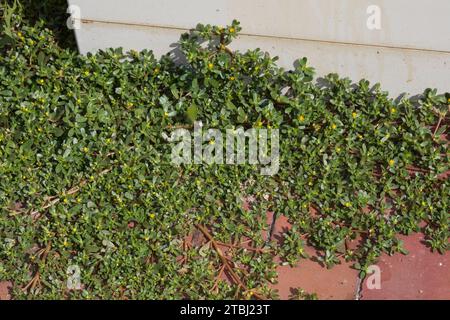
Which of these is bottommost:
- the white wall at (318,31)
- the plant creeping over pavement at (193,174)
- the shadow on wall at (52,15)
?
the plant creeping over pavement at (193,174)

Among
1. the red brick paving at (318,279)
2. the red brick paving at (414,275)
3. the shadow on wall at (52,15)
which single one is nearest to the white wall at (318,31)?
the shadow on wall at (52,15)

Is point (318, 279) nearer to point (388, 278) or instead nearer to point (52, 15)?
point (388, 278)

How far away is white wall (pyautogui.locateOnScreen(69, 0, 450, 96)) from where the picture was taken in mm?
→ 3471

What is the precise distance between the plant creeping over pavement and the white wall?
0.07m

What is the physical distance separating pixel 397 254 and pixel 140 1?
181 centimetres

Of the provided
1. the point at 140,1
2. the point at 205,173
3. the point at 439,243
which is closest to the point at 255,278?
the point at 205,173

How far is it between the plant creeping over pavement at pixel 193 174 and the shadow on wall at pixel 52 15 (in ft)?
0.91

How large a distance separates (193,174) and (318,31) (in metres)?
0.97

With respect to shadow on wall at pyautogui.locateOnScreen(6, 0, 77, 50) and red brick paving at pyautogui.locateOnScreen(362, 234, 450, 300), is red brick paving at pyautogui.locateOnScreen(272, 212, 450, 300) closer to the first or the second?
red brick paving at pyautogui.locateOnScreen(362, 234, 450, 300)

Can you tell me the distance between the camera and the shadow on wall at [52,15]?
417cm

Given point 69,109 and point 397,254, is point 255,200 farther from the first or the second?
point 69,109

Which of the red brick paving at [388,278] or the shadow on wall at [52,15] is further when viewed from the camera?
the shadow on wall at [52,15]

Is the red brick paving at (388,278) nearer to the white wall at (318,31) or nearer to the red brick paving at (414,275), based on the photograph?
the red brick paving at (414,275)

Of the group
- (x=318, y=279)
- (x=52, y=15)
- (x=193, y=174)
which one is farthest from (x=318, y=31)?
(x=52, y=15)
